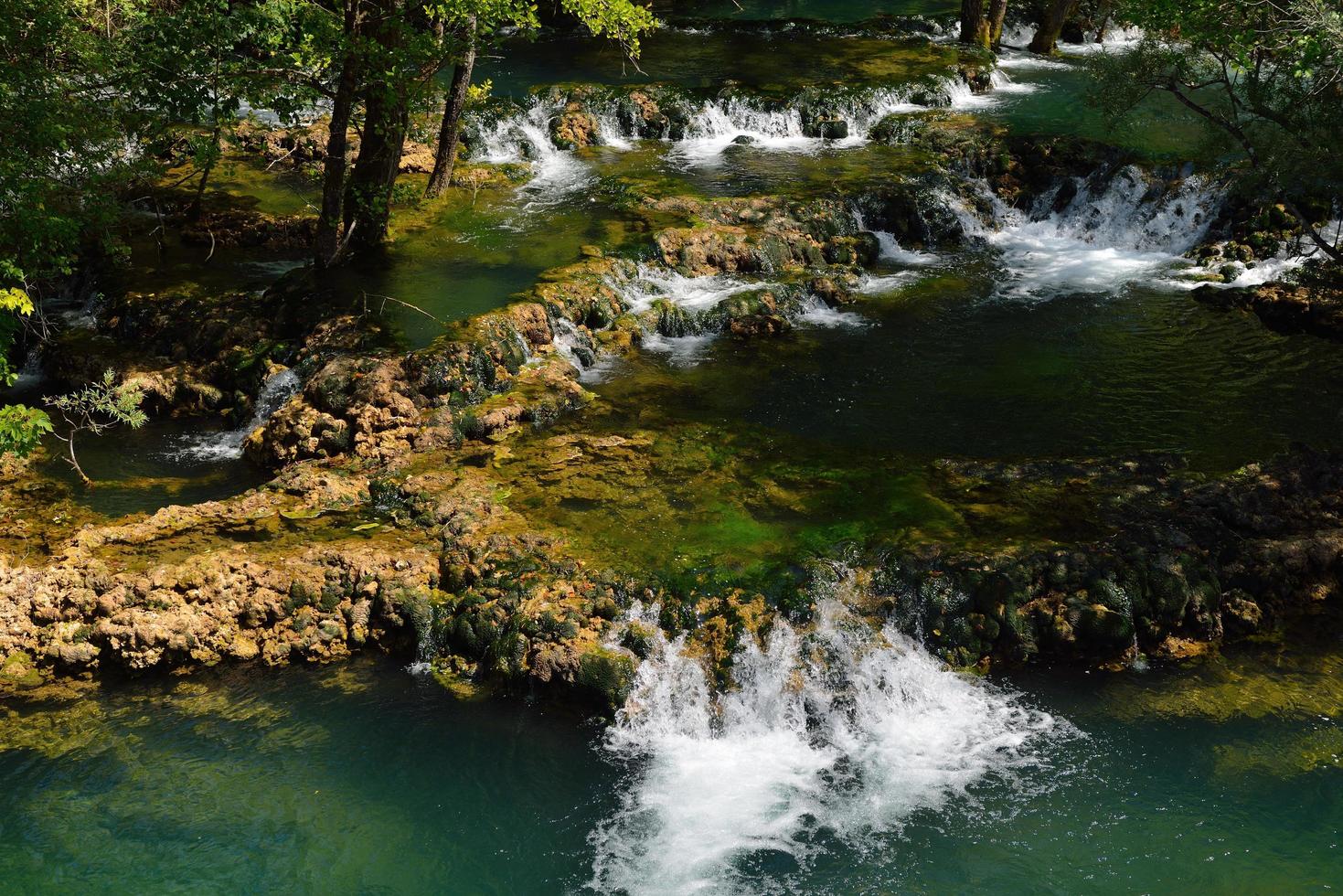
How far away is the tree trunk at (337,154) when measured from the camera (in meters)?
13.1

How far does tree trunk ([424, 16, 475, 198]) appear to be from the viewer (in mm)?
16141

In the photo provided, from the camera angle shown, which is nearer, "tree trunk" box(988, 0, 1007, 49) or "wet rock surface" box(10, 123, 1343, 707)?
"wet rock surface" box(10, 123, 1343, 707)

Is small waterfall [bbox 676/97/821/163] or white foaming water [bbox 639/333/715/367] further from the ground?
small waterfall [bbox 676/97/821/163]

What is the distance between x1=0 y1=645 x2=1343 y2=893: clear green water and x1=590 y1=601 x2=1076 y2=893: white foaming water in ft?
0.41

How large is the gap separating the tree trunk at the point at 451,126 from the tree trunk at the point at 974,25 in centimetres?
1496

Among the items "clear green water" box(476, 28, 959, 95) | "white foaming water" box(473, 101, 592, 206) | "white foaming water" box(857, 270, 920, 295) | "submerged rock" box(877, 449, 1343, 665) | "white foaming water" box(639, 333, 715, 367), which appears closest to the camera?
"submerged rock" box(877, 449, 1343, 665)

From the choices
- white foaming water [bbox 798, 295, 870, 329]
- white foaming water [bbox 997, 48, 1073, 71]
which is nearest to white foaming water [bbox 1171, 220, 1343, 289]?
white foaming water [bbox 798, 295, 870, 329]

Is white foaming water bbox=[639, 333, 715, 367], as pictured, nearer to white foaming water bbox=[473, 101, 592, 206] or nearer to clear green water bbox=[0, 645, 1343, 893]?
white foaming water bbox=[473, 101, 592, 206]

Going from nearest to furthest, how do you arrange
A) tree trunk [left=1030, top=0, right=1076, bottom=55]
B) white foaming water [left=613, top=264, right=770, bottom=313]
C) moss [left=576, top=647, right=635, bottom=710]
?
1. moss [left=576, top=647, right=635, bottom=710]
2. white foaming water [left=613, top=264, right=770, bottom=313]
3. tree trunk [left=1030, top=0, right=1076, bottom=55]

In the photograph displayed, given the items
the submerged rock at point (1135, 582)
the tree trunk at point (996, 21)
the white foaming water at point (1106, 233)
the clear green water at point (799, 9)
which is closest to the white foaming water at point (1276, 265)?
the white foaming water at point (1106, 233)

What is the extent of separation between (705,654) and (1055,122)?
53.4 feet

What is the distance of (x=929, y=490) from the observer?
36.3 ft

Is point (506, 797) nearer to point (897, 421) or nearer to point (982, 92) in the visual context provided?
point (897, 421)

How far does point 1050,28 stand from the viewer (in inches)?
1070
